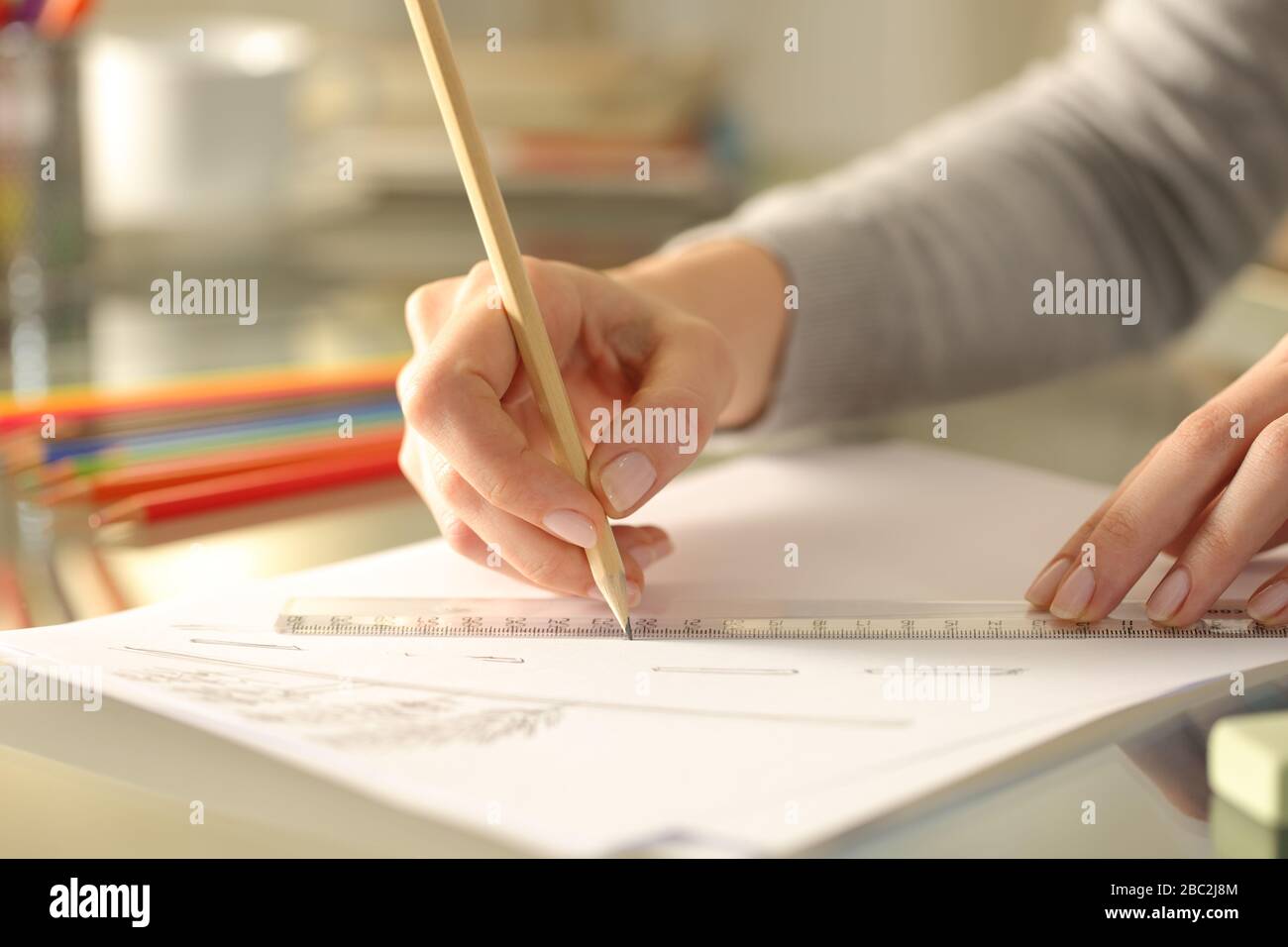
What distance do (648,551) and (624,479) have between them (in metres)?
0.09

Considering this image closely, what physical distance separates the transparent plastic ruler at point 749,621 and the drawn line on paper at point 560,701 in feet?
0.15

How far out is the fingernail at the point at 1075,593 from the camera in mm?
622

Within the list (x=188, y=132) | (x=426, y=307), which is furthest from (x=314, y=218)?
(x=426, y=307)

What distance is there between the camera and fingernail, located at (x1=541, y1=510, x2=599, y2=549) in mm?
612

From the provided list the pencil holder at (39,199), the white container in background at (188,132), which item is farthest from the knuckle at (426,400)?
the white container in background at (188,132)

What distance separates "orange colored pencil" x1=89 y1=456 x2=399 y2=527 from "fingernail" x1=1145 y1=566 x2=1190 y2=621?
466 mm

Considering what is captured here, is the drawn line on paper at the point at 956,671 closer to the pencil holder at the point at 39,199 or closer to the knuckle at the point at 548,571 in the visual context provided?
the knuckle at the point at 548,571

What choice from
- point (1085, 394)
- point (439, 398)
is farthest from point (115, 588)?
point (1085, 394)

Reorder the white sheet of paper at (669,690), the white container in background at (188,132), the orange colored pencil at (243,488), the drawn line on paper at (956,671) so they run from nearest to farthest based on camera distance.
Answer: the white sheet of paper at (669,690) → the drawn line on paper at (956,671) → the orange colored pencil at (243,488) → the white container in background at (188,132)

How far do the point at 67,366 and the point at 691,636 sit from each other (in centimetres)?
70

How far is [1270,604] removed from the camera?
0.62 m
